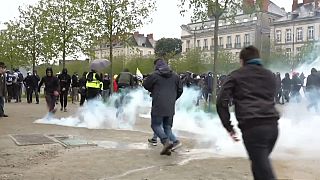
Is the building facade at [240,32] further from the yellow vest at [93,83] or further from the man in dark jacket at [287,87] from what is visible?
the yellow vest at [93,83]

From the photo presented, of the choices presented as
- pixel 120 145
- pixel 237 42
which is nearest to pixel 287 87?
pixel 120 145

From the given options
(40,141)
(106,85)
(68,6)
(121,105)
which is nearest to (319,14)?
(68,6)

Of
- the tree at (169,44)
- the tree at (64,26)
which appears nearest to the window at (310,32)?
the tree at (169,44)

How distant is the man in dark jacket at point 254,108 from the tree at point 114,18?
20226 millimetres

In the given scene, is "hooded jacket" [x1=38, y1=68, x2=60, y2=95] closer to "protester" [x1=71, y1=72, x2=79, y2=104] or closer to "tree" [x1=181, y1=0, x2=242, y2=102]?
"tree" [x1=181, y1=0, x2=242, y2=102]

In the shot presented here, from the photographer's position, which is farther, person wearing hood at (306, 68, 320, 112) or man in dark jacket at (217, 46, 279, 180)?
person wearing hood at (306, 68, 320, 112)

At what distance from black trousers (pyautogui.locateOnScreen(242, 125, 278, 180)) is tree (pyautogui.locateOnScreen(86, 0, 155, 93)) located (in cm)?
2057

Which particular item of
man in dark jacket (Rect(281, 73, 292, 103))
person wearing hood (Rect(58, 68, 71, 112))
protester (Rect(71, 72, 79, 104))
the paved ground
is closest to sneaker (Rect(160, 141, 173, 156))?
the paved ground

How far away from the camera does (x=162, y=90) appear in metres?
8.97

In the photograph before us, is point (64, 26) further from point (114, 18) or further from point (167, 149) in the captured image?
point (167, 149)

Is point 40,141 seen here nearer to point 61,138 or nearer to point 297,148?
point 61,138

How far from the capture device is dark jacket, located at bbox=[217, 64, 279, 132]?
4.88 m

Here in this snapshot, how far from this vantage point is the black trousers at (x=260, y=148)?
188 inches

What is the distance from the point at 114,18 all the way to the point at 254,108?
824 inches
